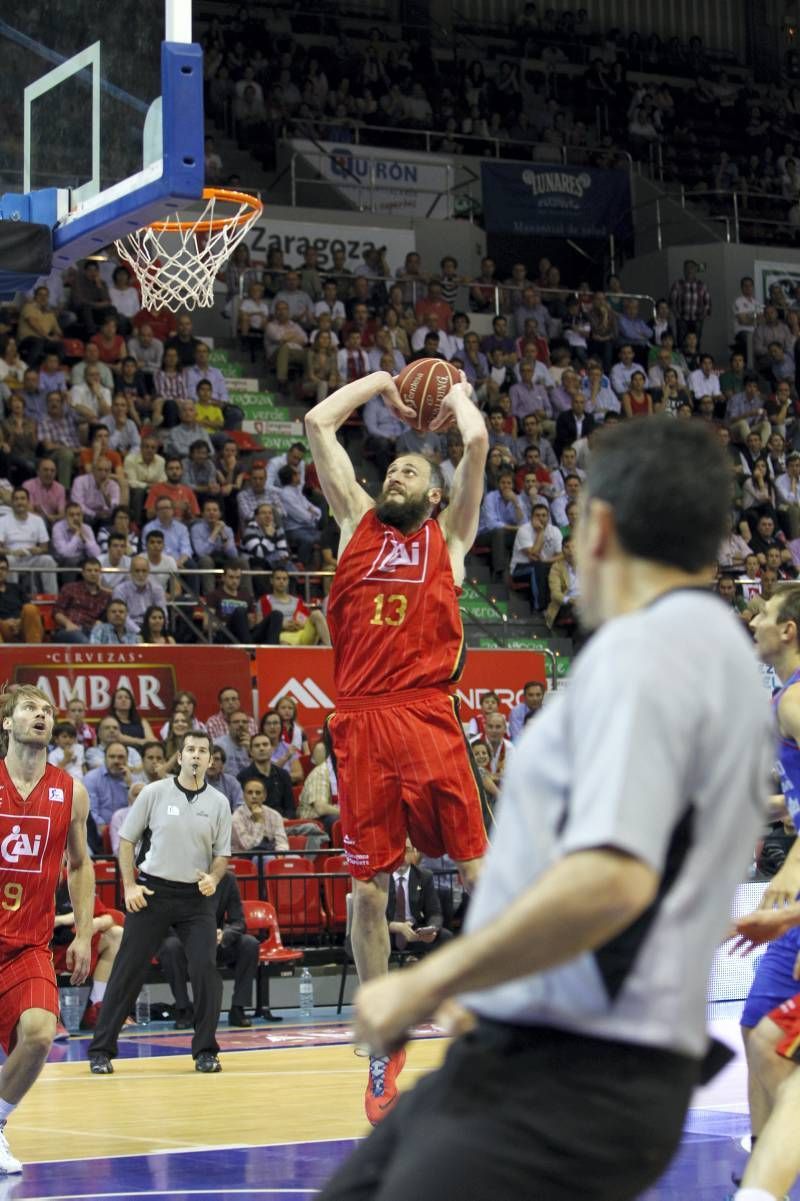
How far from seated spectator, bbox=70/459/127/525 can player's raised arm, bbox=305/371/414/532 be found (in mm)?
10697

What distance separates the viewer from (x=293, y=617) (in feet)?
57.4

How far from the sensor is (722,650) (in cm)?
254

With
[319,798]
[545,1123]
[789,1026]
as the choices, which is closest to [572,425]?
[319,798]

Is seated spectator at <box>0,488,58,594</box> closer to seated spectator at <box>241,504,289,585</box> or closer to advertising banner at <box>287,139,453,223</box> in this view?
seated spectator at <box>241,504,289,585</box>

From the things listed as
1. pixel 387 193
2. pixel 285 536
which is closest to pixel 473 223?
pixel 387 193

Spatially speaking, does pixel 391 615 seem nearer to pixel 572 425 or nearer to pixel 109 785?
pixel 109 785

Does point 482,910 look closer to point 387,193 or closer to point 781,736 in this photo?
point 781,736

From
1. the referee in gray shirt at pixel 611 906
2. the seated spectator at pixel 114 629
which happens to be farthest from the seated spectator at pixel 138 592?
the referee in gray shirt at pixel 611 906

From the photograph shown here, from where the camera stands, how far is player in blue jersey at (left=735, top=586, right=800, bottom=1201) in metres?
4.78

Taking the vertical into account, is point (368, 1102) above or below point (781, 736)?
below

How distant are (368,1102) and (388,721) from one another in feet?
4.98

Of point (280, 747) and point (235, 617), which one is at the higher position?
point (235, 617)

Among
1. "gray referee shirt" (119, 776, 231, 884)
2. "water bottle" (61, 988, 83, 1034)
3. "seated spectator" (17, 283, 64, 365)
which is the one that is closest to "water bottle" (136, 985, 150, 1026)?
"water bottle" (61, 988, 83, 1034)

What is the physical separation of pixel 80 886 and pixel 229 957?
564 cm
